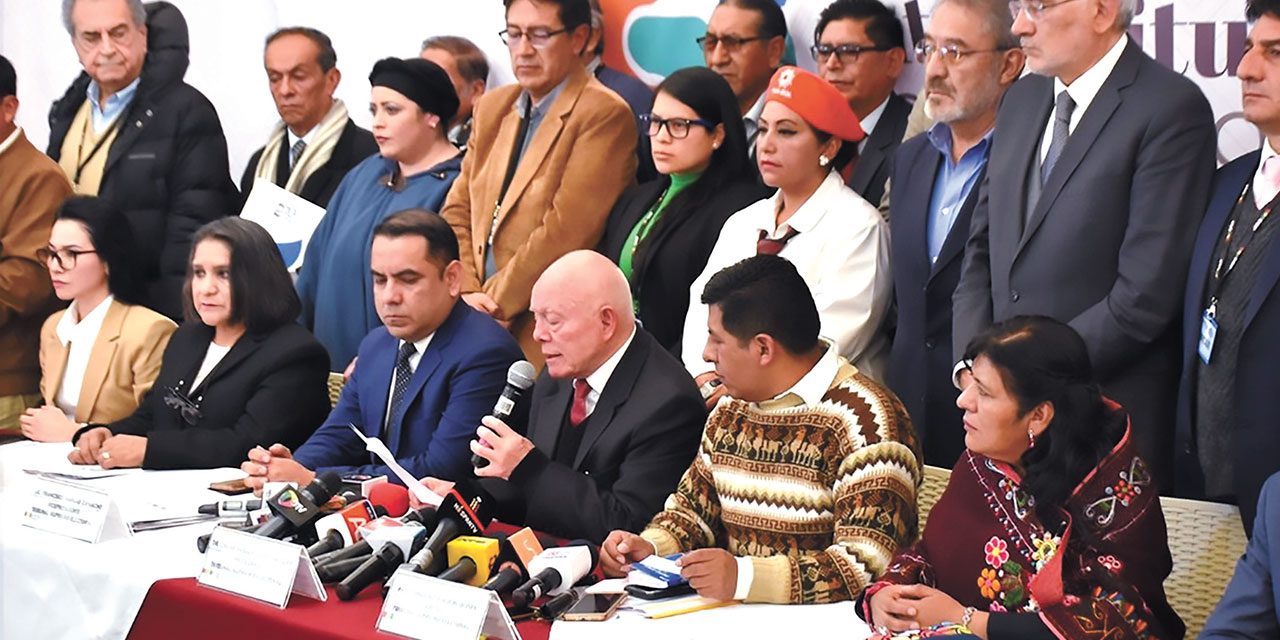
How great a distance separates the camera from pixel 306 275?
17.1ft

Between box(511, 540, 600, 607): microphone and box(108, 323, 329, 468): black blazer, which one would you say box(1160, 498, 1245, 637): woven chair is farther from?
box(108, 323, 329, 468): black blazer

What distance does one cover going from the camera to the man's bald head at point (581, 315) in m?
3.44

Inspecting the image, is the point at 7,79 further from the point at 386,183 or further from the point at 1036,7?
the point at 1036,7

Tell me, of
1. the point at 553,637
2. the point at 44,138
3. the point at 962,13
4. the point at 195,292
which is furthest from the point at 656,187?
the point at 44,138

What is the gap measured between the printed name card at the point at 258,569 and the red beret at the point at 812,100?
1861mm

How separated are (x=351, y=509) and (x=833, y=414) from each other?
97 centimetres

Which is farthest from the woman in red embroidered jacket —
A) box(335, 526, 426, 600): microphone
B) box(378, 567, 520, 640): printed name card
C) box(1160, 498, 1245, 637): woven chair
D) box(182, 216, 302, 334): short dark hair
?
box(182, 216, 302, 334): short dark hair

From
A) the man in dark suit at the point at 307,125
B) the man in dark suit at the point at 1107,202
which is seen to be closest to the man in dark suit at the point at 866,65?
the man in dark suit at the point at 1107,202

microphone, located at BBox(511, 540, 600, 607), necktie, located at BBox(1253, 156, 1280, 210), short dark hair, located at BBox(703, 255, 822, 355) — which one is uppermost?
necktie, located at BBox(1253, 156, 1280, 210)

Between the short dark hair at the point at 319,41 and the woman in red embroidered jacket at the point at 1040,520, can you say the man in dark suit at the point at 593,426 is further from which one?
the short dark hair at the point at 319,41

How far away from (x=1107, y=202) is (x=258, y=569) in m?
1.88

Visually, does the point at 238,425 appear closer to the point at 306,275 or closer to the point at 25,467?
the point at 25,467

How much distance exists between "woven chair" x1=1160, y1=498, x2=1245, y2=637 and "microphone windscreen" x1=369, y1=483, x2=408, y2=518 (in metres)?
1.55

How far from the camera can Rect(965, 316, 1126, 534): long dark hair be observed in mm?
2588
